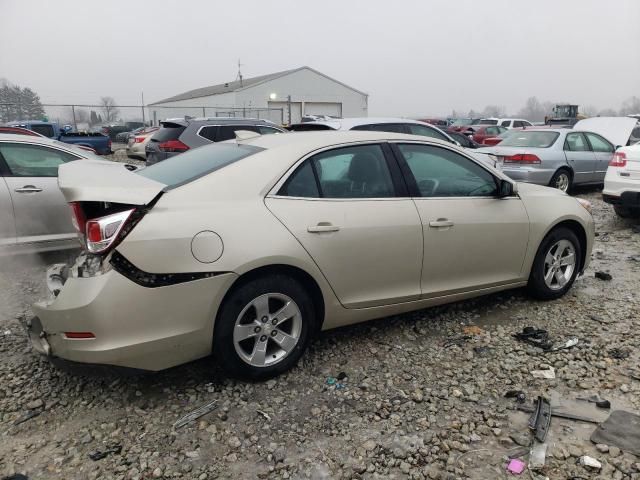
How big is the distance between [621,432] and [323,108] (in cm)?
4412

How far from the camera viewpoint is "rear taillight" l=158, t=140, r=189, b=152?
1040 cm

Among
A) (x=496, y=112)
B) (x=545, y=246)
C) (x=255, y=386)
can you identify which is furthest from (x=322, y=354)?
(x=496, y=112)

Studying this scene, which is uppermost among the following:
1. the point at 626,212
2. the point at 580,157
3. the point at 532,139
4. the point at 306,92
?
the point at 306,92

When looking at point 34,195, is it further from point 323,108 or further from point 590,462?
point 323,108

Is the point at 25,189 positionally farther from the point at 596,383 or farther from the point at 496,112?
the point at 496,112

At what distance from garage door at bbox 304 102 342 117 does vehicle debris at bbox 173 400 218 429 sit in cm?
4249

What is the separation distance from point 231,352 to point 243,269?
0.51 meters

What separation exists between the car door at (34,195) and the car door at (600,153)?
1016 cm

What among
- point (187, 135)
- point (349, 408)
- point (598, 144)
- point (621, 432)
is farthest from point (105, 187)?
point (598, 144)

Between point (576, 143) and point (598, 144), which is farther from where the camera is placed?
point (598, 144)

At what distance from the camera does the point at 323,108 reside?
44.9 meters

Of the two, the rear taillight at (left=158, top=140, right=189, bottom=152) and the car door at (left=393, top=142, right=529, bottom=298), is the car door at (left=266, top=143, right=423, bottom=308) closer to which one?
the car door at (left=393, top=142, right=529, bottom=298)

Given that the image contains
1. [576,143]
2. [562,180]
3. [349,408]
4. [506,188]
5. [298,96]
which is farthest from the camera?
[298,96]

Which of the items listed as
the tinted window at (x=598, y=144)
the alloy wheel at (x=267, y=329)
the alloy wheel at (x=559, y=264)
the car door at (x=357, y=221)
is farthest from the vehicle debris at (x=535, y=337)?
the tinted window at (x=598, y=144)
